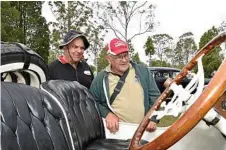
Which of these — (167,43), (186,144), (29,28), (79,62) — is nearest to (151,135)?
(186,144)

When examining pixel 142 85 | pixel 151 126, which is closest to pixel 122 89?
pixel 142 85

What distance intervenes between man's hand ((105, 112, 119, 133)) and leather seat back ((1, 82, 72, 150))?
706 mm

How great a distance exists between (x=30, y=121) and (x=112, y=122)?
105 centimetres

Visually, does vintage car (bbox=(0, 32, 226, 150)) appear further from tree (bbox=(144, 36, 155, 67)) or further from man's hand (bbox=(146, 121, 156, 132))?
tree (bbox=(144, 36, 155, 67))

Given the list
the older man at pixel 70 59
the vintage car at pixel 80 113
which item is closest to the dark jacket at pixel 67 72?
the older man at pixel 70 59

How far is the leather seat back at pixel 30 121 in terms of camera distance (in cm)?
133

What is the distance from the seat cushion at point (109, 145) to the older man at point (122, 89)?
0.15 metres

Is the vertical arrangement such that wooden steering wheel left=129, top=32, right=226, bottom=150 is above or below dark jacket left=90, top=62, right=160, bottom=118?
above

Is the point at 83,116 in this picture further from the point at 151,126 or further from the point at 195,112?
the point at 195,112

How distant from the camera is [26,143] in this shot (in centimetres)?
137

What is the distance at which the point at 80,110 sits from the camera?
2273mm

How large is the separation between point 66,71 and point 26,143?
182cm

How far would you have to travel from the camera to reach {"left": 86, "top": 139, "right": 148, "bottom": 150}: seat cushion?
2145 millimetres

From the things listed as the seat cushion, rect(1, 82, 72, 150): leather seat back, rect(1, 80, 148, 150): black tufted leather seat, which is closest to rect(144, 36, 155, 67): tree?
the seat cushion
